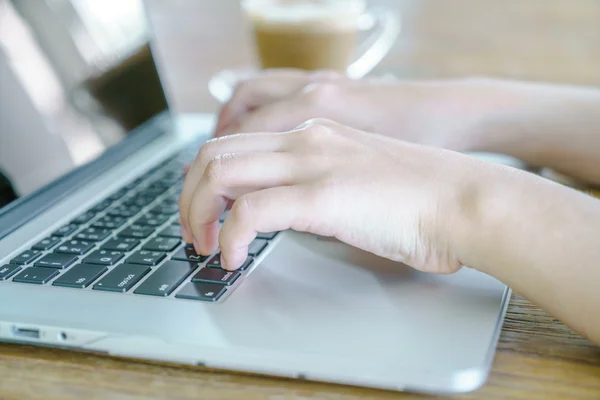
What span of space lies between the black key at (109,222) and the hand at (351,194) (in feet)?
0.39

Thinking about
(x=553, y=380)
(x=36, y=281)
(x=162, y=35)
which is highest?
(x=162, y=35)

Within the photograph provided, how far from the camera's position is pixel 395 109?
0.60 m

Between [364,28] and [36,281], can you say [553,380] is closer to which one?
[36,281]

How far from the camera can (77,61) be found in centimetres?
68

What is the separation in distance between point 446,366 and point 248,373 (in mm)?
104

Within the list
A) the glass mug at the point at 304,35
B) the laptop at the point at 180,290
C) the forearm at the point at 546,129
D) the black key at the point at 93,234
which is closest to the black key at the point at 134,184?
the laptop at the point at 180,290

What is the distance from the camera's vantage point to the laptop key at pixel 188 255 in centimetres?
47

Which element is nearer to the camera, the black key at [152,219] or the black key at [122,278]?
the black key at [122,278]

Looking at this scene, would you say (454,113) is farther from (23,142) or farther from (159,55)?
(159,55)

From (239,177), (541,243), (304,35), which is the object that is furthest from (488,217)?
(304,35)

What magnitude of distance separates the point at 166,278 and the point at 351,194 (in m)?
0.13

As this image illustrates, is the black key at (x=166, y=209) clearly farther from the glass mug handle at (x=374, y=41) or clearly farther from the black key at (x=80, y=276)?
the glass mug handle at (x=374, y=41)

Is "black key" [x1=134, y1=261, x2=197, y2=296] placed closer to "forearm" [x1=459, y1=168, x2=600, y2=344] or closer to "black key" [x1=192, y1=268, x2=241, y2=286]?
"black key" [x1=192, y1=268, x2=241, y2=286]

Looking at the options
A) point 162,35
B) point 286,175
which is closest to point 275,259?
point 286,175
